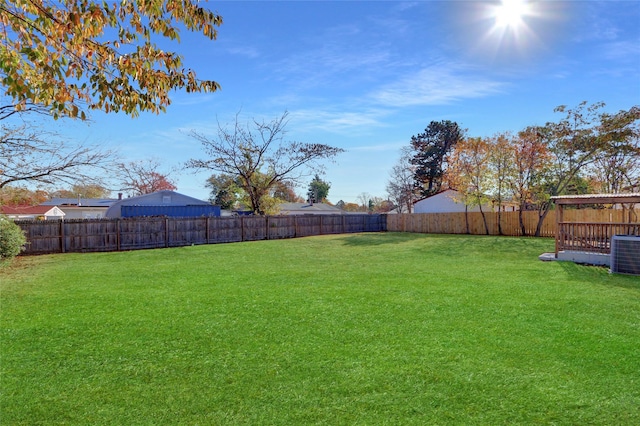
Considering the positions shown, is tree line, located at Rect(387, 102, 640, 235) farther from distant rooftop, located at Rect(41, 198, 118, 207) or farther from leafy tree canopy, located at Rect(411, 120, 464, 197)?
distant rooftop, located at Rect(41, 198, 118, 207)

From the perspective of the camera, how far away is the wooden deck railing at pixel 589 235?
10.2 m

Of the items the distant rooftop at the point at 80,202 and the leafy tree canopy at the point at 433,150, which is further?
the distant rooftop at the point at 80,202

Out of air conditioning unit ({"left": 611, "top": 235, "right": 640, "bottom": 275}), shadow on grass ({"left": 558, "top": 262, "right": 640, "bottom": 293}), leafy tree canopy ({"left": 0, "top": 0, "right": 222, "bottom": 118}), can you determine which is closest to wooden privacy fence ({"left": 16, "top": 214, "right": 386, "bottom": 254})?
leafy tree canopy ({"left": 0, "top": 0, "right": 222, "bottom": 118})

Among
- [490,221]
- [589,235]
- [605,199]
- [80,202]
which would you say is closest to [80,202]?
[80,202]

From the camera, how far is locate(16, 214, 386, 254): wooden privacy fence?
14086 mm

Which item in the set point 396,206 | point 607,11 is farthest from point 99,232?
point 396,206

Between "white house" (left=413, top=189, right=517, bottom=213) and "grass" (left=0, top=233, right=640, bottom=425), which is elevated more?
"white house" (left=413, top=189, right=517, bottom=213)

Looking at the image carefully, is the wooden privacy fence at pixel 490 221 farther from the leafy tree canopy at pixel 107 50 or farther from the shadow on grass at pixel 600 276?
the leafy tree canopy at pixel 107 50

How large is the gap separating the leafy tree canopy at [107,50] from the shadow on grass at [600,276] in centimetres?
795

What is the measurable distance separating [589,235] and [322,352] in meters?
10.2

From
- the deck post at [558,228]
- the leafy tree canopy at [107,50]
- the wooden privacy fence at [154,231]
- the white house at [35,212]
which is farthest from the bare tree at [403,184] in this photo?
the leafy tree canopy at [107,50]

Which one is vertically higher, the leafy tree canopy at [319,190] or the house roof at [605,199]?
the leafy tree canopy at [319,190]

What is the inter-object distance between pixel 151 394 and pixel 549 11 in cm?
1004

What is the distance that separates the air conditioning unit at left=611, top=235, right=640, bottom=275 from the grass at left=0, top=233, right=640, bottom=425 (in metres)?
1.36
